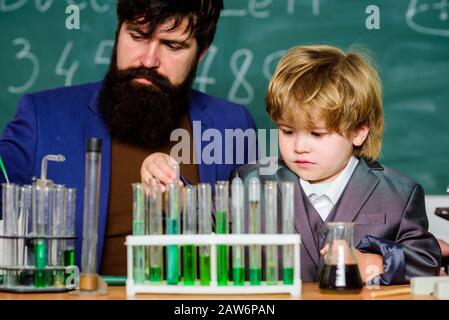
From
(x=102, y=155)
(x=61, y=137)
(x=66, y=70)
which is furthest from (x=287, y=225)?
(x=66, y=70)

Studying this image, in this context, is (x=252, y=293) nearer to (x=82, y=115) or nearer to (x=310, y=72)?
(x=310, y=72)

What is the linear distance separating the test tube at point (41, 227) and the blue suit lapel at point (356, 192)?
0.94 metres

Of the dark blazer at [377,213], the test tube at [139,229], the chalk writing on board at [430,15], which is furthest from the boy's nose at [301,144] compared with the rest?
the chalk writing on board at [430,15]

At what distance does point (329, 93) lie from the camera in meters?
2.61

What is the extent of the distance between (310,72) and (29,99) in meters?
1.13

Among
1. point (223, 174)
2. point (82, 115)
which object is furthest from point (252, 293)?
point (82, 115)

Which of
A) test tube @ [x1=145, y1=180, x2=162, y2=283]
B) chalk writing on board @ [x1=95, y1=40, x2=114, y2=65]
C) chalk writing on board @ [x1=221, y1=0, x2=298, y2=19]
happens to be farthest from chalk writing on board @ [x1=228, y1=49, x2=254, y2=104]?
test tube @ [x1=145, y1=180, x2=162, y2=283]

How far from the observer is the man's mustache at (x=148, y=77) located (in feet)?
10.3

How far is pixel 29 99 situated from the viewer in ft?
10.5

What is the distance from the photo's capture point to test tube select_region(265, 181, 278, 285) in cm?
197

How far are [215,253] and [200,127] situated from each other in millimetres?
1357

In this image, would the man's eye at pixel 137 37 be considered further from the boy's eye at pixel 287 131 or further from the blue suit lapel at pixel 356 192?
the blue suit lapel at pixel 356 192

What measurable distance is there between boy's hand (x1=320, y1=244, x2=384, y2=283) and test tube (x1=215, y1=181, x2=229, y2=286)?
48cm

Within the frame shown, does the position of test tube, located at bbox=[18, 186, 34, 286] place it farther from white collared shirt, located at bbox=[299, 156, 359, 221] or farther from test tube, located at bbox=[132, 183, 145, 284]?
white collared shirt, located at bbox=[299, 156, 359, 221]
